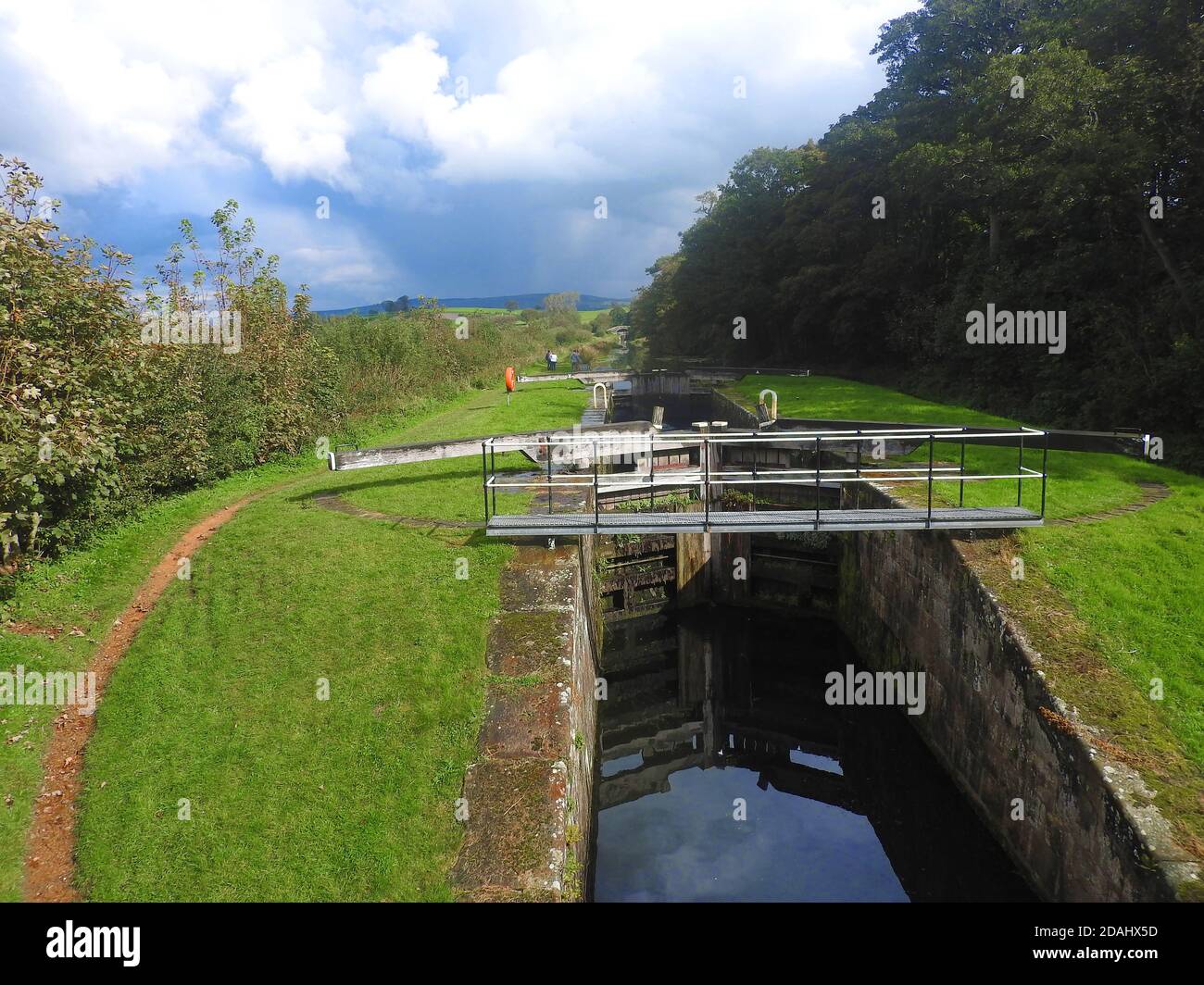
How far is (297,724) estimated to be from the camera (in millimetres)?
9070

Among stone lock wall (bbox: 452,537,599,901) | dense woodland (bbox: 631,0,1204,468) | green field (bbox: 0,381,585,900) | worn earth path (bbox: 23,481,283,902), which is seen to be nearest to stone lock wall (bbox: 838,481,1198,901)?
stone lock wall (bbox: 452,537,599,901)

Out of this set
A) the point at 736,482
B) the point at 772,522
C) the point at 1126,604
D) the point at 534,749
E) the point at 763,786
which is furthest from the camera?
the point at 763,786

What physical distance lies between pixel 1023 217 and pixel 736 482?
21.0 m

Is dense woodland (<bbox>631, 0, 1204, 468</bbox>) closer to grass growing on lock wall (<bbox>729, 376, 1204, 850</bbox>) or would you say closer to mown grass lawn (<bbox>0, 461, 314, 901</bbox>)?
grass growing on lock wall (<bbox>729, 376, 1204, 850</bbox>)

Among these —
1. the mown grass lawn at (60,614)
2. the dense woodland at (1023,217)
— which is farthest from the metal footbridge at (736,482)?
the dense woodland at (1023,217)

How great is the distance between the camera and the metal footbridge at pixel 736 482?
11336 mm

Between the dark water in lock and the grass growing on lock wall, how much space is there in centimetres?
254

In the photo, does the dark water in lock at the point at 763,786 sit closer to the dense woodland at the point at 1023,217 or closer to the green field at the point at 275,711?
the green field at the point at 275,711

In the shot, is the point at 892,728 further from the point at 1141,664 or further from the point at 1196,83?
the point at 1196,83

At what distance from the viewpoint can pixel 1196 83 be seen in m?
18.9

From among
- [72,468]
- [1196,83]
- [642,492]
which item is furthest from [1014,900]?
[1196,83]

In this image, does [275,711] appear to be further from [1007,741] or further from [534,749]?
[1007,741]

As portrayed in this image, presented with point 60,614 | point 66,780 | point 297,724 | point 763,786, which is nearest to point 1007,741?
point 763,786
